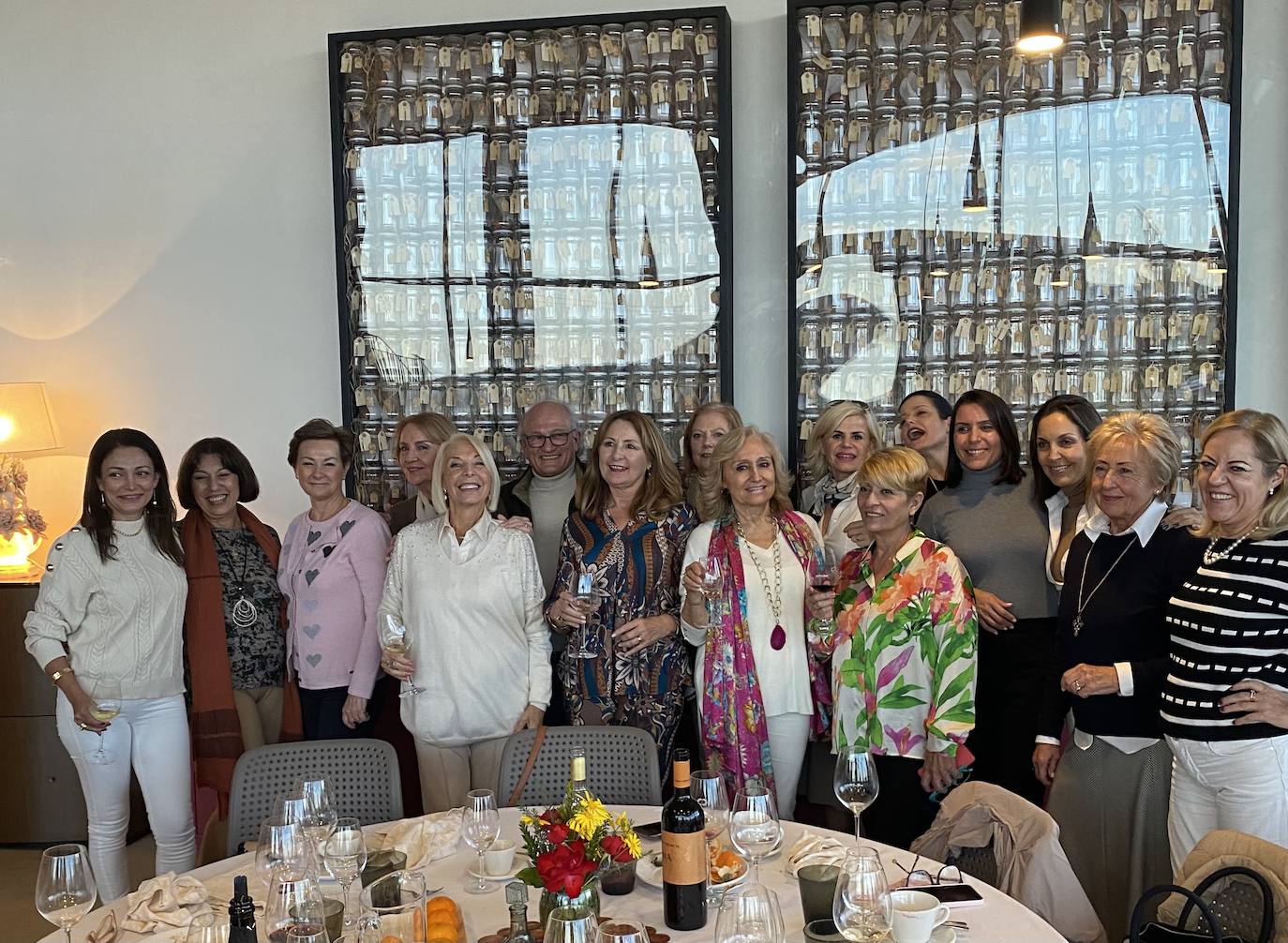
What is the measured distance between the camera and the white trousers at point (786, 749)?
3.61 meters

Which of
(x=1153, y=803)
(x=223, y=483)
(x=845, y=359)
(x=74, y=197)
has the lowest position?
(x=1153, y=803)

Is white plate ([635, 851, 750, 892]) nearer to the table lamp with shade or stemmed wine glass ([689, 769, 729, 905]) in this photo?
stemmed wine glass ([689, 769, 729, 905])

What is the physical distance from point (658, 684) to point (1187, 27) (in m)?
3.19

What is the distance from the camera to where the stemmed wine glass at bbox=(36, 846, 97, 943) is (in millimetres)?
2016

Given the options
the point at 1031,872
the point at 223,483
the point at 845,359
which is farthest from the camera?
the point at 845,359

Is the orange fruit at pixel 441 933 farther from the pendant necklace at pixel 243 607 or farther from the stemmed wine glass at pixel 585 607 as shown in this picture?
the pendant necklace at pixel 243 607

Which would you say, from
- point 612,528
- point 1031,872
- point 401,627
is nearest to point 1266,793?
point 1031,872

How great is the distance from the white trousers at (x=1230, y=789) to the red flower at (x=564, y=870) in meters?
1.74

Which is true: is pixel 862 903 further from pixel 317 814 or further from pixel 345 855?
pixel 317 814

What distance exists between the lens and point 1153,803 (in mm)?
3146

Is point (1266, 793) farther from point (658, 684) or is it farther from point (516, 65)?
point (516, 65)

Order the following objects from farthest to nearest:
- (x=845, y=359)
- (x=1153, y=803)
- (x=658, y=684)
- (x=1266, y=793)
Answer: (x=845, y=359) < (x=658, y=684) < (x=1153, y=803) < (x=1266, y=793)

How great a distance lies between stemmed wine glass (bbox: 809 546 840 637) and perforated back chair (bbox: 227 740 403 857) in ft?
4.27

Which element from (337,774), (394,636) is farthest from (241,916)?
(394,636)
